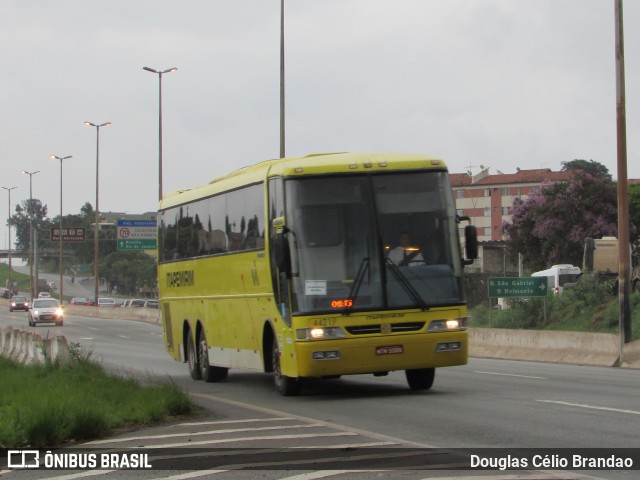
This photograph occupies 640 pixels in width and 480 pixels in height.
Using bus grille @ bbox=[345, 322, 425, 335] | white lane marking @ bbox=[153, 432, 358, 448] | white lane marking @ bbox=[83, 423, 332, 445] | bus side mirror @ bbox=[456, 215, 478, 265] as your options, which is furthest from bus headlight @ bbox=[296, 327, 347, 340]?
white lane marking @ bbox=[153, 432, 358, 448]

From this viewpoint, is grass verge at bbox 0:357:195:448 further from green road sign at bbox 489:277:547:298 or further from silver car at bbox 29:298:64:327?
silver car at bbox 29:298:64:327

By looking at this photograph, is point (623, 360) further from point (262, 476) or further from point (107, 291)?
point (107, 291)

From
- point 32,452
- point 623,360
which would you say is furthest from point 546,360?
point 32,452

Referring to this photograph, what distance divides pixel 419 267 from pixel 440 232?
0.58 m

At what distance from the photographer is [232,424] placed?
14.3 metres

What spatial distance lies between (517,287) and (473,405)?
17.7 metres

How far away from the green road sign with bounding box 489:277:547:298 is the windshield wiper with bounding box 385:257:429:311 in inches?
634

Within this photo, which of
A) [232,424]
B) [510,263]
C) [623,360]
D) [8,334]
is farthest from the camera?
[510,263]

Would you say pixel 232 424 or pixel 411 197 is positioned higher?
pixel 411 197

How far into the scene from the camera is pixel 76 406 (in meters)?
13.8

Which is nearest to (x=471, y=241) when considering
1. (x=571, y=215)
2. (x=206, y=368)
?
(x=206, y=368)

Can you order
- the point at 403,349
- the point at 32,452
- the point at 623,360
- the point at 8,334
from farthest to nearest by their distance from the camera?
the point at 8,334
the point at 623,360
the point at 403,349
the point at 32,452

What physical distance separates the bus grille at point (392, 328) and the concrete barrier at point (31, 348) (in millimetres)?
5973

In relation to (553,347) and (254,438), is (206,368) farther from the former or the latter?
(254,438)
